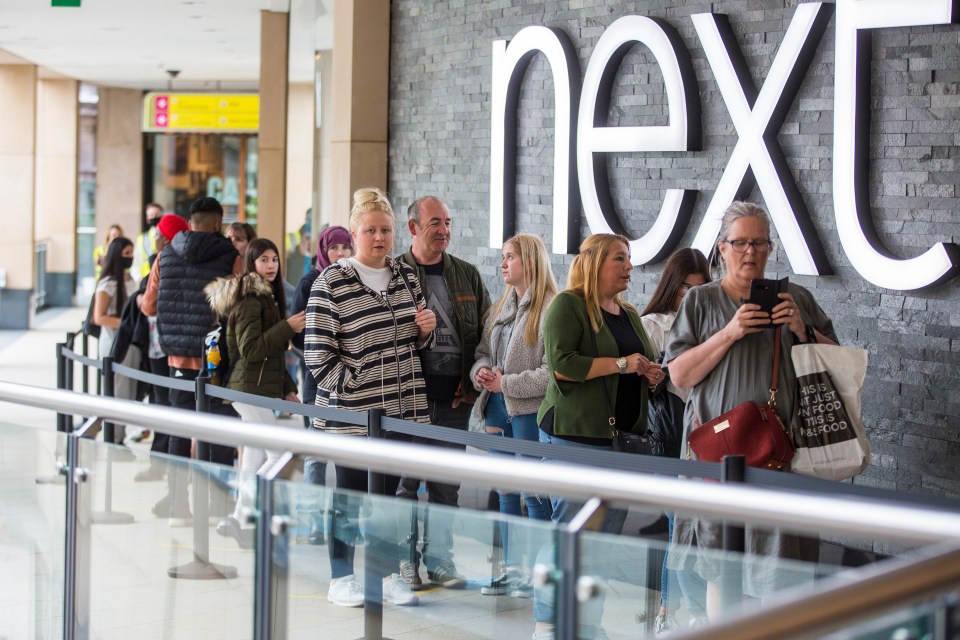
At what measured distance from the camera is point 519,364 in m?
5.61

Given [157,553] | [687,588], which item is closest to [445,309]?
[157,553]

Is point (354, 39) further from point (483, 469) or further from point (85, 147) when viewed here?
point (85, 147)

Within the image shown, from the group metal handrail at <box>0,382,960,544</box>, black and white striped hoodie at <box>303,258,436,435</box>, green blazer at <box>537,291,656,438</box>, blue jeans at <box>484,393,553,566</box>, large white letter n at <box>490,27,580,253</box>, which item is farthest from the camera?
large white letter n at <box>490,27,580,253</box>

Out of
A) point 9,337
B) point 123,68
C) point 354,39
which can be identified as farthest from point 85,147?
point 354,39

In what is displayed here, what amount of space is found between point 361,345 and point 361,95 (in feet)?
17.5

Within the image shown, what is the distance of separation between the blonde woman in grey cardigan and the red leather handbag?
1.42m

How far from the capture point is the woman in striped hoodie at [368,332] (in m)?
5.25

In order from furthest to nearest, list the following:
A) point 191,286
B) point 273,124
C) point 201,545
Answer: point 273,124 → point 191,286 → point 201,545

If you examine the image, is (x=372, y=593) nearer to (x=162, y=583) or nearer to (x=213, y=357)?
(x=162, y=583)

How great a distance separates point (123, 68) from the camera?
78.1 feet

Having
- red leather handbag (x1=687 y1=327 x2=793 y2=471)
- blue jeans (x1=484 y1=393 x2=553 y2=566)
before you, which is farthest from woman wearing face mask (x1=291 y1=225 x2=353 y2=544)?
red leather handbag (x1=687 y1=327 x2=793 y2=471)

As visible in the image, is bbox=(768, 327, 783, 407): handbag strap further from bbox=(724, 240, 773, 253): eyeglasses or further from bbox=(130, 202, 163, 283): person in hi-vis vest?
bbox=(130, 202, 163, 283): person in hi-vis vest

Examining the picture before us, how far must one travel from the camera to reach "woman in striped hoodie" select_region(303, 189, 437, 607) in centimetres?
525

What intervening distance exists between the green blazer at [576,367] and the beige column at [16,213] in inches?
707
